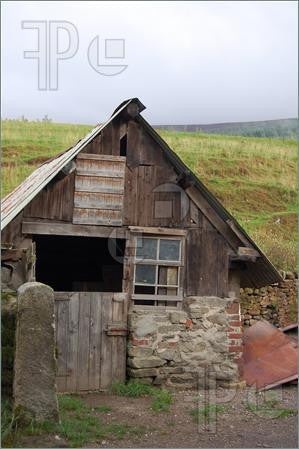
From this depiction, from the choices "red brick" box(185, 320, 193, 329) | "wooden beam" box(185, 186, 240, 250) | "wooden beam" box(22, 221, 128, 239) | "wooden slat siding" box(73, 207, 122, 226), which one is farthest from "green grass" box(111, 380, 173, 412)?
"wooden beam" box(185, 186, 240, 250)

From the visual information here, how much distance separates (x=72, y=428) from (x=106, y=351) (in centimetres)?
284

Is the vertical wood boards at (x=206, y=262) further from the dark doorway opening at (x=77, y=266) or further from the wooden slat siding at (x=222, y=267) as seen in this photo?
the dark doorway opening at (x=77, y=266)

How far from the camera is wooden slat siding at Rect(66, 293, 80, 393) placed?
997cm

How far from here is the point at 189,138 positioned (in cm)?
3494

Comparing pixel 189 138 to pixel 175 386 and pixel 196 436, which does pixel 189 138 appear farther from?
pixel 196 436

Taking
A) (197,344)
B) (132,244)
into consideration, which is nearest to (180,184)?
(132,244)

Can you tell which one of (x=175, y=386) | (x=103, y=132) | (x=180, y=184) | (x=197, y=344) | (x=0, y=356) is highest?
(x=103, y=132)

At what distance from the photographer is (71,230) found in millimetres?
9977

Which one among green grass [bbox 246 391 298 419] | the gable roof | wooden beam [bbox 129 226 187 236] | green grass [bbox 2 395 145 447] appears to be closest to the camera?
green grass [bbox 2 395 145 447]

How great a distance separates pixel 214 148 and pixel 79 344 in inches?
913

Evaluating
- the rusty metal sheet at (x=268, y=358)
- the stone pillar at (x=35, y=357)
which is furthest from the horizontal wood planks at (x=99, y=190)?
the rusty metal sheet at (x=268, y=358)

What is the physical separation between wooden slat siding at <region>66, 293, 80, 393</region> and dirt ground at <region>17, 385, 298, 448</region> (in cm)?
34

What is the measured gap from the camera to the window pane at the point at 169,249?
10.5m

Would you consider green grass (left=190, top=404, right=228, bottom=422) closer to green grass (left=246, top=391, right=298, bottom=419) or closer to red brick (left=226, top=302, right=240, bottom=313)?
green grass (left=246, top=391, right=298, bottom=419)
